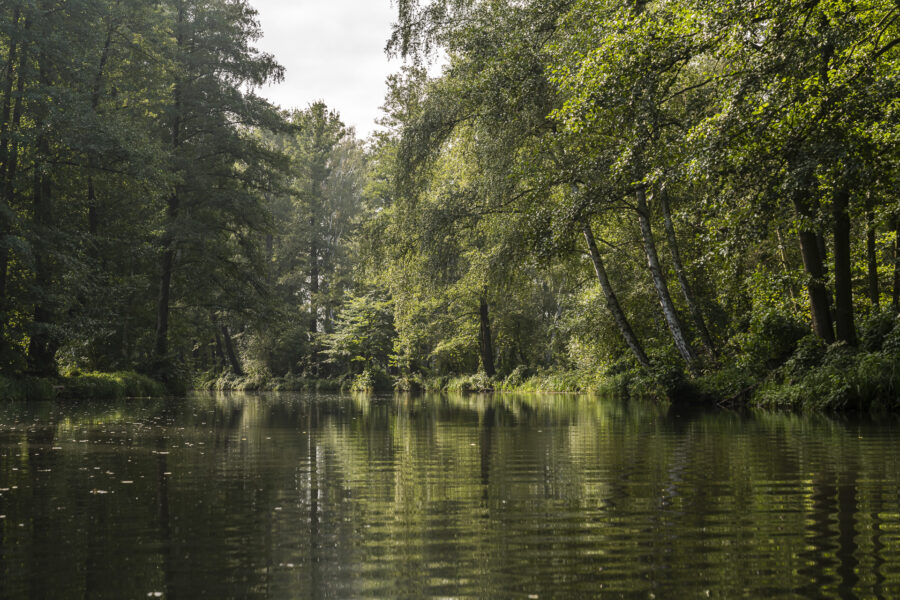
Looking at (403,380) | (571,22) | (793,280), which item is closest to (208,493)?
(793,280)

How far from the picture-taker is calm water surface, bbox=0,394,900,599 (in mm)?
2818

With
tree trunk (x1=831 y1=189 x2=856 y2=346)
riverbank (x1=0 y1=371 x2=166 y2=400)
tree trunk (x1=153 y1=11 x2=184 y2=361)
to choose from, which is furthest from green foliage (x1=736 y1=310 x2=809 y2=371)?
tree trunk (x1=153 y1=11 x2=184 y2=361)

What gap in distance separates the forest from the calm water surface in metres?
5.31

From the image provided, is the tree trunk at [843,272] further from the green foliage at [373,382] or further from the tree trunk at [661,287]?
the green foliage at [373,382]

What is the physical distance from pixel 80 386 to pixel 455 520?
21320mm

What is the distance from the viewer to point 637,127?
12938mm

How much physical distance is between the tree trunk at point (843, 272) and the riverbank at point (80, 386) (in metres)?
20.1

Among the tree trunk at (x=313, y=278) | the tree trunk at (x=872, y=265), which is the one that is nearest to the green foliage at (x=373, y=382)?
the tree trunk at (x=313, y=278)

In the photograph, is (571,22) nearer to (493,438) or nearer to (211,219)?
(493,438)

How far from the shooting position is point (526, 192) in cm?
2016

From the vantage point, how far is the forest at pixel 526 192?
11.6m

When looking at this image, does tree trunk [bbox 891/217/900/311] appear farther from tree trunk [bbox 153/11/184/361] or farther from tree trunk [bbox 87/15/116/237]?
tree trunk [bbox 153/11/184/361]

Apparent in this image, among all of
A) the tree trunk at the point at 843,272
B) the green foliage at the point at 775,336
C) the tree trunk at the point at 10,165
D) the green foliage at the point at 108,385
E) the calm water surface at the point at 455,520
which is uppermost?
the tree trunk at the point at 10,165

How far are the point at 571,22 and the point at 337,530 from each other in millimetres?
15925
